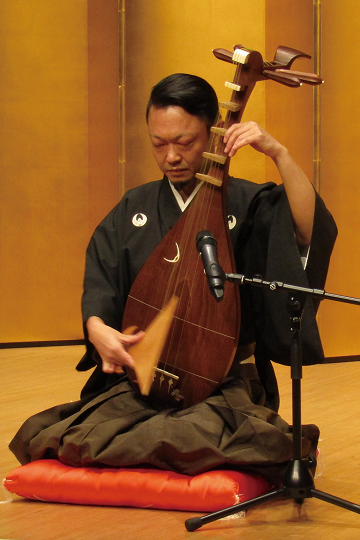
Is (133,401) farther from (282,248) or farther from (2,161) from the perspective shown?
(2,161)

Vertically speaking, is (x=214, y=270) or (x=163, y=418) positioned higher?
(x=214, y=270)

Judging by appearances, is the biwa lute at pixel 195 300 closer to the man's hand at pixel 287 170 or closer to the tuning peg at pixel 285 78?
the tuning peg at pixel 285 78

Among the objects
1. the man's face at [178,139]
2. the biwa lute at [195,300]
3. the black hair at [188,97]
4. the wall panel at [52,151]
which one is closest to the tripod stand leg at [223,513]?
the biwa lute at [195,300]

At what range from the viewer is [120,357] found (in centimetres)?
224

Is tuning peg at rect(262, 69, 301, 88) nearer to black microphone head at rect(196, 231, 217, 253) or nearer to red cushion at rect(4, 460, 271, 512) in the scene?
black microphone head at rect(196, 231, 217, 253)

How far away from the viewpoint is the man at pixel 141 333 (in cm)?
217

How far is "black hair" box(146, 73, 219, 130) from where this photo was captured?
2.41 meters

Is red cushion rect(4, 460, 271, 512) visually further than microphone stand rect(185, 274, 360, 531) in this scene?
Yes

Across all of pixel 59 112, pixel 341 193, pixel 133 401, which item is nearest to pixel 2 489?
pixel 133 401

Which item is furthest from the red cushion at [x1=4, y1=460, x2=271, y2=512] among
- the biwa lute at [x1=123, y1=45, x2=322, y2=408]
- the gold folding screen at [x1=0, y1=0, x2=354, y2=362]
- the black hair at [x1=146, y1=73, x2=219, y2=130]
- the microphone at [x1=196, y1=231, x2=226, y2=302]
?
the gold folding screen at [x1=0, y1=0, x2=354, y2=362]

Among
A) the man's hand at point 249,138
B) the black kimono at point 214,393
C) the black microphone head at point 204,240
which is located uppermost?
the man's hand at point 249,138

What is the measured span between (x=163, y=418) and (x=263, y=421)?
0.29 m

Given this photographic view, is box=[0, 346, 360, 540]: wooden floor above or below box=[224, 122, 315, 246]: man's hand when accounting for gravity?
below

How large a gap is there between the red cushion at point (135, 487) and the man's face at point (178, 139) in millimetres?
944
